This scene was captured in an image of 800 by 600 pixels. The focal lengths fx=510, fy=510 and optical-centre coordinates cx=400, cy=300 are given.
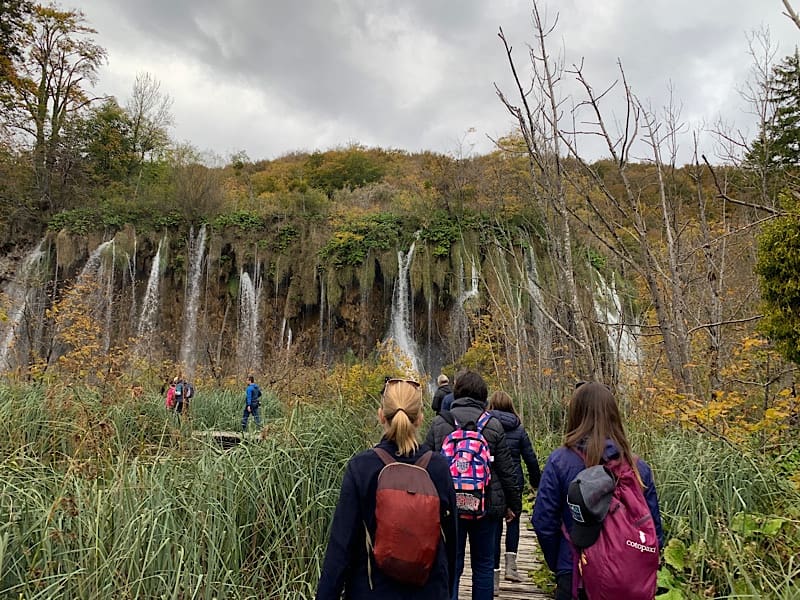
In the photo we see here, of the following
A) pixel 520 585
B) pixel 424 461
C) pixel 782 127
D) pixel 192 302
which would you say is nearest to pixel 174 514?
pixel 424 461

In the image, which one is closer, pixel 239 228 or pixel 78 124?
pixel 239 228

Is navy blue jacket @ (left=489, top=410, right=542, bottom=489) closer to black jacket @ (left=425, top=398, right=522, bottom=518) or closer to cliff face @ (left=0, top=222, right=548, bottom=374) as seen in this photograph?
black jacket @ (left=425, top=398, right=522, bottom=518)

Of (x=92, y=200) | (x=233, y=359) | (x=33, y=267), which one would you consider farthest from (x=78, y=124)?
(x=233, y=359)

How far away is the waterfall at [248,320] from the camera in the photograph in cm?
2007

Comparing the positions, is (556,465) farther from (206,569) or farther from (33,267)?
(33,267)

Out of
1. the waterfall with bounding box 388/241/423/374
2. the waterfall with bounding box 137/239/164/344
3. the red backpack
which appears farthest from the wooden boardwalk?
the waterfall with bounding box 137/239/164/344

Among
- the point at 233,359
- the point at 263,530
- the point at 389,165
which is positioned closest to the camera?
the point at 263,530

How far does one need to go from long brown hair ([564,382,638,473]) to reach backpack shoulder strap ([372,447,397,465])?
0.83 metres

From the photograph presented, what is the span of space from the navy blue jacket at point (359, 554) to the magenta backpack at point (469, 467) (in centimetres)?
94

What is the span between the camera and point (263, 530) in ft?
9.86

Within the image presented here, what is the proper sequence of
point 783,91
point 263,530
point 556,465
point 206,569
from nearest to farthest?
point 556,465, point 206,569, point 263,530, point 783,91

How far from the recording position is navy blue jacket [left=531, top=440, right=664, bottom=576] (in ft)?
6.90

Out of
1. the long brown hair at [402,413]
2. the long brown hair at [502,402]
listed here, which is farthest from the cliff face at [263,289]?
the long brown hair at [402,413]

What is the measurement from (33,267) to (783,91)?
85.1ft
